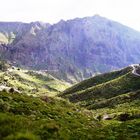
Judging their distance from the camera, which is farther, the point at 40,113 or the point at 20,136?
the point at 40,113

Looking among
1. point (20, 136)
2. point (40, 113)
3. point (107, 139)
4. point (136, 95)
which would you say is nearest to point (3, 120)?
point (20, 136)

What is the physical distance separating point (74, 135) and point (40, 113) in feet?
33.1

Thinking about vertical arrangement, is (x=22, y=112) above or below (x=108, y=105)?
above

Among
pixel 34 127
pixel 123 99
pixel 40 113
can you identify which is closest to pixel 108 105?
pixel 123 99

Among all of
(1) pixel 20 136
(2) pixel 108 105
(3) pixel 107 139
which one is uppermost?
(1) pixel 20 136

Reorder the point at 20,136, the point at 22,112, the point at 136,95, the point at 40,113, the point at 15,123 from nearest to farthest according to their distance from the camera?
1. the point at 20,136
2. the point at 15,123
3. the point at 22,112
4. the point at 40,113
5. the point at 136,95

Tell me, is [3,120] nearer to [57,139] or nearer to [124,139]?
[57,139]

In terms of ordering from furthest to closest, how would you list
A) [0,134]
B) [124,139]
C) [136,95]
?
[136,95]
[124,139]
[0,134]

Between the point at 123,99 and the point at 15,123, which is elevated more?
the point at 15,123

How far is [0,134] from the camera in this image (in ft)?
85.8

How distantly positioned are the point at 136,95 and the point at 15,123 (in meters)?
140

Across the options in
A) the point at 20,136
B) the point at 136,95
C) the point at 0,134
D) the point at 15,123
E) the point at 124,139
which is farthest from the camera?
the point at 136,95

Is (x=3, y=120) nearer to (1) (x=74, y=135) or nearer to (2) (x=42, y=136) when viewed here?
(2) (x=42, y=136)

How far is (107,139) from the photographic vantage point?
33.7 meters
